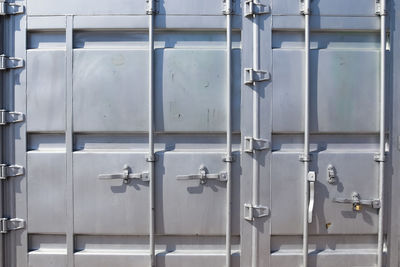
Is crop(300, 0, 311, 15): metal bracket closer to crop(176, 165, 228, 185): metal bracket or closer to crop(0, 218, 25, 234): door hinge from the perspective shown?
crop(176, 165, 228, 185): metal bracket

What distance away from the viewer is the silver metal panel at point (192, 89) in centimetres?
236

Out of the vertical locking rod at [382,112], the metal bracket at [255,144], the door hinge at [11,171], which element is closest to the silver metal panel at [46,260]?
the door hinge at [11,171]

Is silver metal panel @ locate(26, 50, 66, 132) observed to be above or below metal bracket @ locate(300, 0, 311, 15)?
below

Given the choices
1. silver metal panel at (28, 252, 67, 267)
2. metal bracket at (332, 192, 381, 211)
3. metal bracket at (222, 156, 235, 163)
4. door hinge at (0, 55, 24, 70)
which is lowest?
silver metal panel at (28, 252, 67, 267)

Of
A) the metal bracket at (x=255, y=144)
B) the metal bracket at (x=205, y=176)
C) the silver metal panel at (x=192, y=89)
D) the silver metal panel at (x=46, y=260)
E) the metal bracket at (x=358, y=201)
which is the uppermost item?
the silver metal panel at (x=192, y=89)

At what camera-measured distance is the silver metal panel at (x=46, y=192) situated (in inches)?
93.5

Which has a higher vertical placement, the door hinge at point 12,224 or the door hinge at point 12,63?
the door hinge at point 12,63

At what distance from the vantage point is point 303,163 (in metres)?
2.34

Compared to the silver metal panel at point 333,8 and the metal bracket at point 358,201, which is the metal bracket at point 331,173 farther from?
the silver metal panel at point 333,8

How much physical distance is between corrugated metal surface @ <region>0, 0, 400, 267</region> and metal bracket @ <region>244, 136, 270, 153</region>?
0.04 feet

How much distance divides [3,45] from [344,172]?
2718 mm

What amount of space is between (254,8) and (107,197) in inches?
69.9

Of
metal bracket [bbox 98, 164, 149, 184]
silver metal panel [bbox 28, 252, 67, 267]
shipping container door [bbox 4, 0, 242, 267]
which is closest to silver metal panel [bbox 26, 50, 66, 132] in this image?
shipping container door [bbox 4, 0, 242, 267]

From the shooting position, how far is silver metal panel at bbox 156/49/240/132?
7.73 feet
